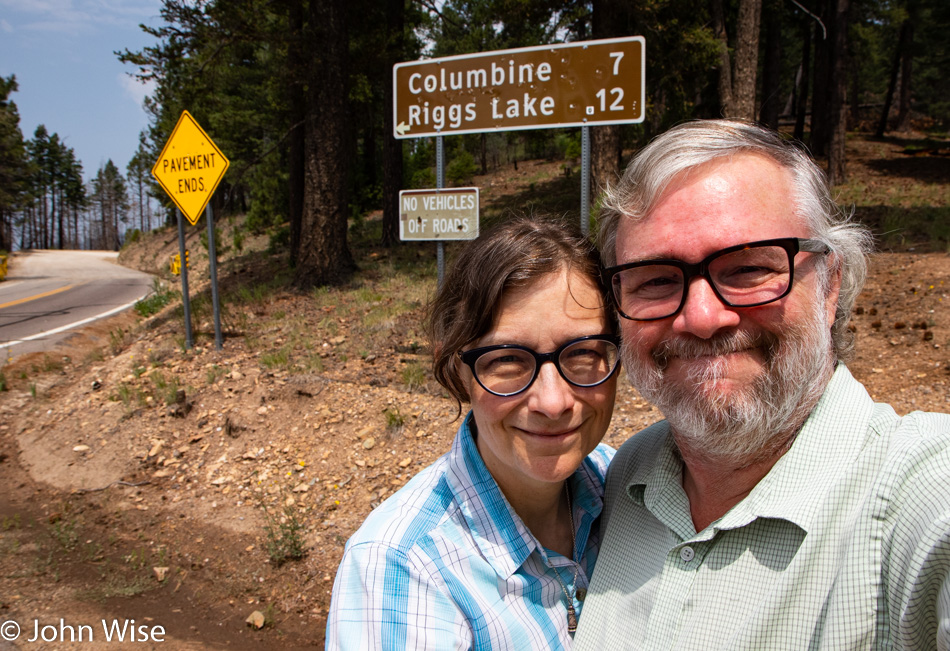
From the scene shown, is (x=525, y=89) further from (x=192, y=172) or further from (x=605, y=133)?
(x=605, y=133)

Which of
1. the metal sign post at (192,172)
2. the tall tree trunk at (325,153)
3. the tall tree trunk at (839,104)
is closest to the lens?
the metal sign post at (192,172)

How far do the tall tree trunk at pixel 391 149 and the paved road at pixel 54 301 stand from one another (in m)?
7.16

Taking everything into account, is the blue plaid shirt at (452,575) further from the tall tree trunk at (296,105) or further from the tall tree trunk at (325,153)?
the tall tree trunk at (296,105)

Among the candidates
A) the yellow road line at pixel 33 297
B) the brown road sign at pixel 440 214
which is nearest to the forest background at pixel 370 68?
the brown road sign at pixel 440 214

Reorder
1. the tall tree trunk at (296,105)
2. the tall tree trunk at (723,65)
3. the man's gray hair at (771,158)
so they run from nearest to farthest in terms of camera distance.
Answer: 1. the man's gray hair at (771,158)
2. the tall tree trunk at (296,105)
3. the tall tree trunk at (723,65)

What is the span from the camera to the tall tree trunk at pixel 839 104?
16031 mm

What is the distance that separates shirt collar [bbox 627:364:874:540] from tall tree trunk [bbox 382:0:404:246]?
542 inches

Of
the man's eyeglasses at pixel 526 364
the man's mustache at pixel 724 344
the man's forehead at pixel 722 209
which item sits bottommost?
the man's eyeglasses at pixel 526 364

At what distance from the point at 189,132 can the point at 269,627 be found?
6256mm

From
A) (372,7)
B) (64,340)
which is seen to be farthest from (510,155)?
(64,340)

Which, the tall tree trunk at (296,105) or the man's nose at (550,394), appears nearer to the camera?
the man's nose at (550,394)

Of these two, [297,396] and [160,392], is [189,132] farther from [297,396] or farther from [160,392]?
[297,396]

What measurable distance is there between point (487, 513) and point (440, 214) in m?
4.68

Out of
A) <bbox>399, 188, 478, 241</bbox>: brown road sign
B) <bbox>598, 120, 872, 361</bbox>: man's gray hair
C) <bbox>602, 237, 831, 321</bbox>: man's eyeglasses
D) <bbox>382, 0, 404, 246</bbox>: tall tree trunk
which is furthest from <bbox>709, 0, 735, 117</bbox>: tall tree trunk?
<bbox>602, 237, 831, 321</bbox>: man's eyeglasses
